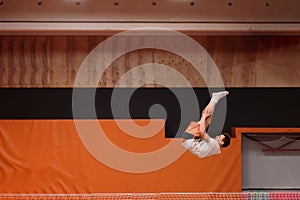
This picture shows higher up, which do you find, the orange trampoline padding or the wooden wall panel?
the wooden wall panel

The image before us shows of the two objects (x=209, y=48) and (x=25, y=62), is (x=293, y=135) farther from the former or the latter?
(x=25, y=62)

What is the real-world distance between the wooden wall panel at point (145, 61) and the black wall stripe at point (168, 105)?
147 millimetres

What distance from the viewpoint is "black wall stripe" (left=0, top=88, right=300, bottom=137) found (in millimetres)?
7305

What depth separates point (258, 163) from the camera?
7504 millimetres

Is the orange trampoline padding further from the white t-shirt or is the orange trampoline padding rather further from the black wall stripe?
the white t-shirt

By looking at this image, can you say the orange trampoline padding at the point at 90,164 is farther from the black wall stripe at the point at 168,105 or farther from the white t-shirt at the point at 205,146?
the white t-shirt at the point at 205,146

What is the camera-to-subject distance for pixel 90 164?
269 inches

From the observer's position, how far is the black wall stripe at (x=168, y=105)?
7305mm

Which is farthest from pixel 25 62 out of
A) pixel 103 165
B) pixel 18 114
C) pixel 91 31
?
pixel 103 165

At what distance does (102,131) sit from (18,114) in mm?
1786

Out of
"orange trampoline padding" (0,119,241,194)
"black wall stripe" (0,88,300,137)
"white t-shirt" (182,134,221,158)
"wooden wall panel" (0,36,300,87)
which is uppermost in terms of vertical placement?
"wooden wall panel" (0,36,300,87)

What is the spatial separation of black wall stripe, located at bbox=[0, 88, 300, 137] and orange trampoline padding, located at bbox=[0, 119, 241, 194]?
0.39 metres

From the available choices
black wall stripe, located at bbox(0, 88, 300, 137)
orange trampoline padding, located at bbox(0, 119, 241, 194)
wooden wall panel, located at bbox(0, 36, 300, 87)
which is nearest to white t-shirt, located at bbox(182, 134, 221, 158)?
orange trampoline padding, located at bbox(0, 119, 241, 194)

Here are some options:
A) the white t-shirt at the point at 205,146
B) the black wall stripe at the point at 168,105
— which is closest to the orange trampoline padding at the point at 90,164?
the black wall stripe at the point at 168,105
